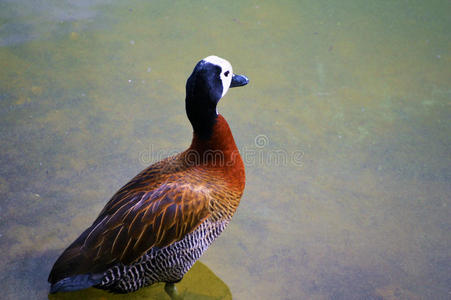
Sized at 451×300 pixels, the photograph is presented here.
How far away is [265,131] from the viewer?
3.60 metres

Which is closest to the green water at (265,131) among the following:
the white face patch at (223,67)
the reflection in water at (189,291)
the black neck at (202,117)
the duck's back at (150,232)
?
the reflection in water at (189,291)

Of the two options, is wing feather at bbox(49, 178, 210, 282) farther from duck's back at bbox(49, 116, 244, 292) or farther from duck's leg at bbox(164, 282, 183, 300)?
duck's leg at bbox(164, 282, 183, 300)

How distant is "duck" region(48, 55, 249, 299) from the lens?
223 centimetres

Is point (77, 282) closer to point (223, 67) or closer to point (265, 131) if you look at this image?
point (223, 67)

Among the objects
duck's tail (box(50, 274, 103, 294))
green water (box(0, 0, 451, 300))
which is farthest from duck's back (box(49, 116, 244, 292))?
green water (box(0, 0, 451, 300))

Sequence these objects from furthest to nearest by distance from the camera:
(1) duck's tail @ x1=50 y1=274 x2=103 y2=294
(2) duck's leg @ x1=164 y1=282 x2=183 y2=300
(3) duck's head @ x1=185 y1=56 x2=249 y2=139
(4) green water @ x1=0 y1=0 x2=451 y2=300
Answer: (4) green water @ x1=0 y1=0 x2=451 y2=300, (2) duck's leg @ x1=164 y1=282 x2=183 y2=300, (3) duck's head @ x1=185 y1=56 x2=249 y2=139, (1) duck's tail @ x1=50 y1=274 x2=103 y2=294

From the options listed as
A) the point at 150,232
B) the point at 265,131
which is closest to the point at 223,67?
the point at 150,232

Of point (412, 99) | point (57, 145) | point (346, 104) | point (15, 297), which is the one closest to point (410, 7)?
point (412, 99)

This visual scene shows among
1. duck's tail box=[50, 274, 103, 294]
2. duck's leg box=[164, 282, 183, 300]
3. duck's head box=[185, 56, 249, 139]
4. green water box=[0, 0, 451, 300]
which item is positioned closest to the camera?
duck's tail box=[50, 274, 103, 294]

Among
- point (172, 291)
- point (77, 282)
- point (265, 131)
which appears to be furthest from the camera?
point (265, 131)

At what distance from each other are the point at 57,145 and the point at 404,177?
2.58 metres

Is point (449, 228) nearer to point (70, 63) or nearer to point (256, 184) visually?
point (256, 184)

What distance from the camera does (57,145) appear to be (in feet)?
11.1

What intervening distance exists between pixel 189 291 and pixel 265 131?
146cm
